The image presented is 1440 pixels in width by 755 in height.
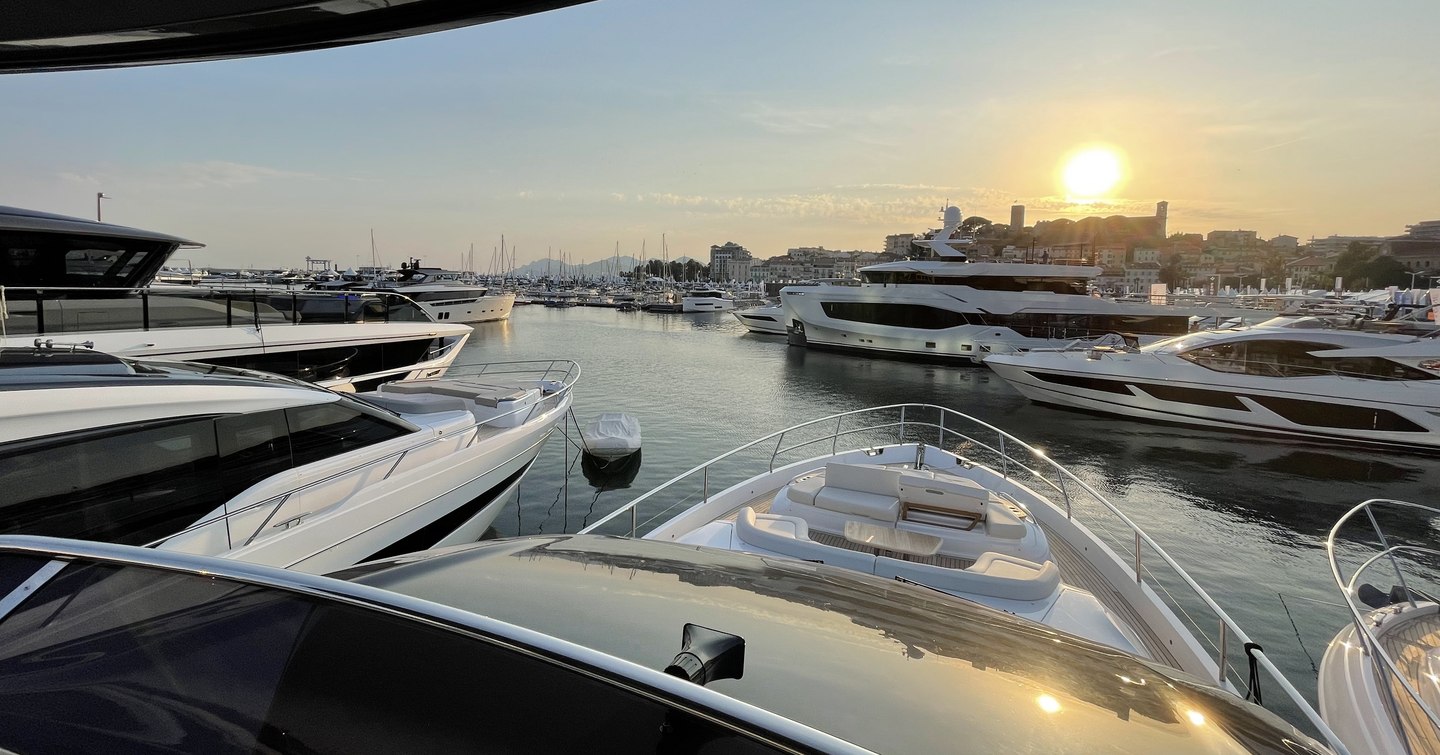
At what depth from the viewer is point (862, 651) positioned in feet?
5.71

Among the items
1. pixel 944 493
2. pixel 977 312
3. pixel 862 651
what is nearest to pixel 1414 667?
pixel 944 493

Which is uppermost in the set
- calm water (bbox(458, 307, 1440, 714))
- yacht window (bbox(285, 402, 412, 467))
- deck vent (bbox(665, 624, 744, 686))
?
deck vent (bbox(665, 624, 744, 686))

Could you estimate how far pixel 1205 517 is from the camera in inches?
516

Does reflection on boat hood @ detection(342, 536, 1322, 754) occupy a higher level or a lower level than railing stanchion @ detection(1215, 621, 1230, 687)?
higher

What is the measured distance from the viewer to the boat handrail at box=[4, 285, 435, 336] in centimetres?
1048

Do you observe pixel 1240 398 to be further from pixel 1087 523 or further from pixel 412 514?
pixel 412 514

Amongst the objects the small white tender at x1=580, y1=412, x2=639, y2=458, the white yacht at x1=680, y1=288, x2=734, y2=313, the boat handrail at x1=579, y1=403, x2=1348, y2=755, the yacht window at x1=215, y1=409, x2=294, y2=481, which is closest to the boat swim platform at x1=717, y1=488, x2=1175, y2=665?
the boat handrail at x1=579, y1=403, x2=1348, y2=755

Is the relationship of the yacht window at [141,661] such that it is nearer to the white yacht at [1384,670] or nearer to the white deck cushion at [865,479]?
the white yacht at [1384,670]

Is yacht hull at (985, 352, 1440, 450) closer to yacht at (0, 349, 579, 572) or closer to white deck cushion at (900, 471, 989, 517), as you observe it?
white deck cushion at (900, 471, 989, 517)

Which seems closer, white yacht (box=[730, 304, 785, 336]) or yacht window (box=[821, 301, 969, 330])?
yacht window (box=[821, 301, 969, 330])

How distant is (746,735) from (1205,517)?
15.4m

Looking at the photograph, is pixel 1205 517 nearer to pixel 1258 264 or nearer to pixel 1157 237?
pixel 1258 264

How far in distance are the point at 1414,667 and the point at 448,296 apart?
5506 centimetres

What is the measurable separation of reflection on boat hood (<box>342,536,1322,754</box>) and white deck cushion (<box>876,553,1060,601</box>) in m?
2.46
